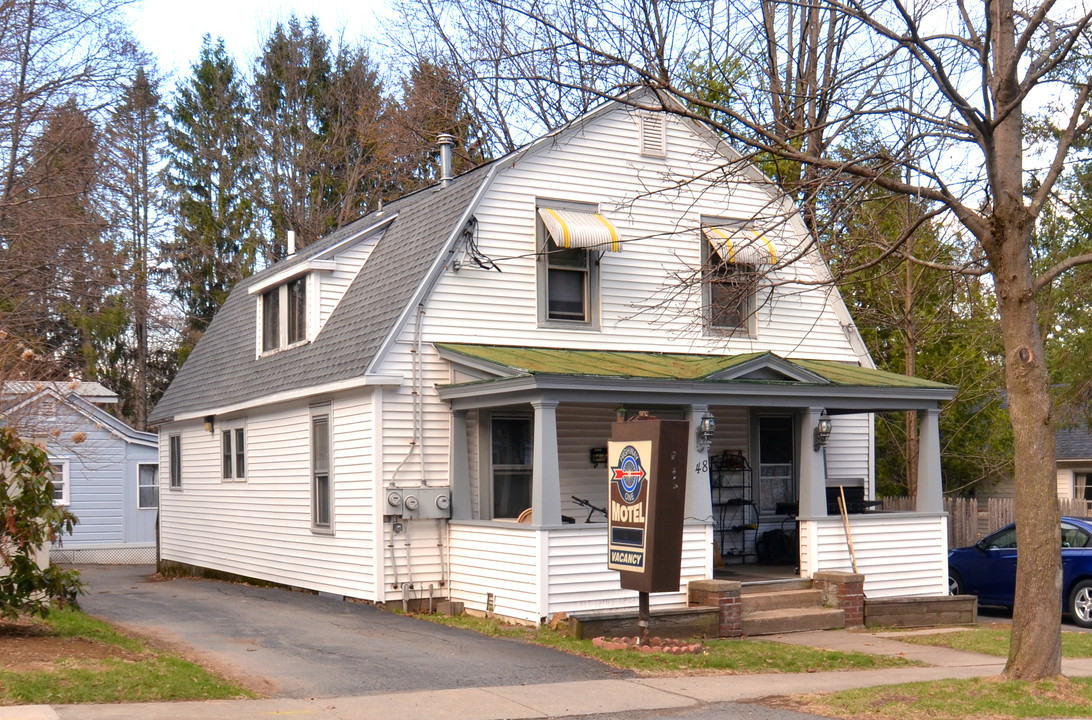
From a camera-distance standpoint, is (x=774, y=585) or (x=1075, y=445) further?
(x=1075, y=445)

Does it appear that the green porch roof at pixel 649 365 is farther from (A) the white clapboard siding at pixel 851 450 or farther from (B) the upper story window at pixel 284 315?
(B) the upper story window at pixel 284 315

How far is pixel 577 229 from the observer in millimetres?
16734

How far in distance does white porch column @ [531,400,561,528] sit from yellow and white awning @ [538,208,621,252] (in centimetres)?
323

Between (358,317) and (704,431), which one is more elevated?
(358,317)

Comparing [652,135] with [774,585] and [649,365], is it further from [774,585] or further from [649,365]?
[774,585]

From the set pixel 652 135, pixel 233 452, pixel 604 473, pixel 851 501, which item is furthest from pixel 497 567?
pixel 233 452

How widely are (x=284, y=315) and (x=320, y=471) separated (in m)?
3.48

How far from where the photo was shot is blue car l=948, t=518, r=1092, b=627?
16.9 m

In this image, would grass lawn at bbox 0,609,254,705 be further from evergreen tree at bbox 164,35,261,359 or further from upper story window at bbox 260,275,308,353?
evergreen tree at bbox 164,35,261,359

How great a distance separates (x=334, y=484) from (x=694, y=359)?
5.65m

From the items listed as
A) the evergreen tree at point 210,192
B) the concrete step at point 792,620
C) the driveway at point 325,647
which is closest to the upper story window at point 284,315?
the driveway at point 325,647

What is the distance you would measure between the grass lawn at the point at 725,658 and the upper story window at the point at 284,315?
7.38 metres

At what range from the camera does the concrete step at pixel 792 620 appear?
14680 millimetres

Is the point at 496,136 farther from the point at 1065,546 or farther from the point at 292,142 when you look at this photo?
the point at 1065,546
